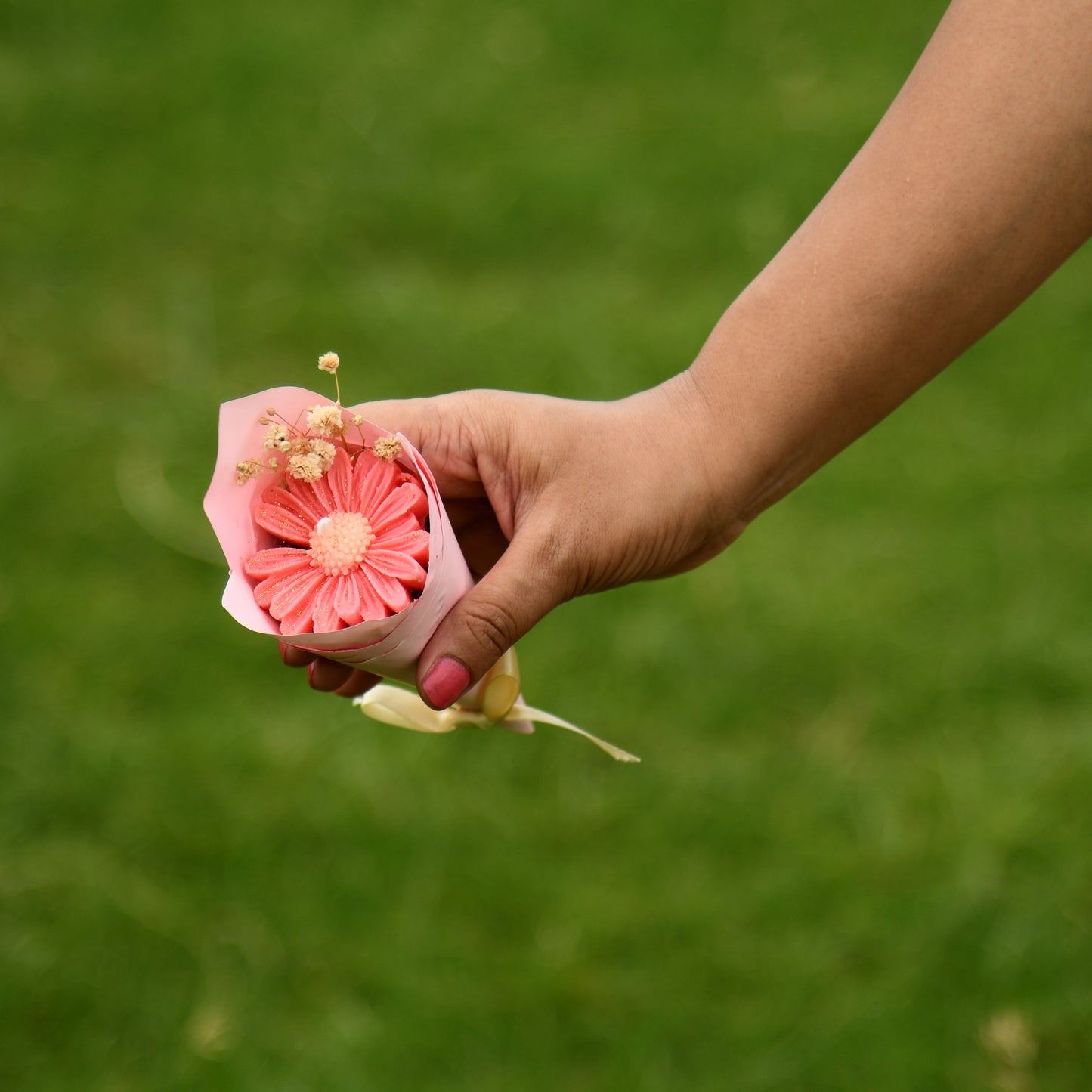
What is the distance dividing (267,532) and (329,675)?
40 centimetres

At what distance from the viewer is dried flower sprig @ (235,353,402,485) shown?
1193 millimetres

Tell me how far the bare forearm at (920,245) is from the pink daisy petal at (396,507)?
1.50 ft

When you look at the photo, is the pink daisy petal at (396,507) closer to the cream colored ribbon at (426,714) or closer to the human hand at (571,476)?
the human hand at (571,476)

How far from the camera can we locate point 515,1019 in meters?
2.10

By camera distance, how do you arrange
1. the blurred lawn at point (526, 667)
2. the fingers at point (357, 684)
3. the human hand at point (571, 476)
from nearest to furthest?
1. the human hand at point (571, 476)
2. the fingers at point (357, 684)
3. the blurred lawn at point (526, 667)

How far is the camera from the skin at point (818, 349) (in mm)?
1344

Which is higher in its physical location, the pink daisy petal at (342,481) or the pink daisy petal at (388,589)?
the pink daisy petal at (342,481)

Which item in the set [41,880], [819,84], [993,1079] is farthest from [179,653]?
[819,84]

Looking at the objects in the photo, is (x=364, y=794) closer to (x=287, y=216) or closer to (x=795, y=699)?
(x=795, y=699)

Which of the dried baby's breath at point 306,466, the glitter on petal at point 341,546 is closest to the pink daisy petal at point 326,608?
the glitter on petal at point 341,546

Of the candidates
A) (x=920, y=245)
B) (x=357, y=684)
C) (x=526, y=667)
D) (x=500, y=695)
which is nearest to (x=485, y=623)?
(x=500, y=695)

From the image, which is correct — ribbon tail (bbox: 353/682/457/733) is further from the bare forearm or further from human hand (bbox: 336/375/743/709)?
the bare forearm

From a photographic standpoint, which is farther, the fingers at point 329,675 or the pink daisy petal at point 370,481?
the fingers at point 329,675

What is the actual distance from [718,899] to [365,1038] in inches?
27.9
